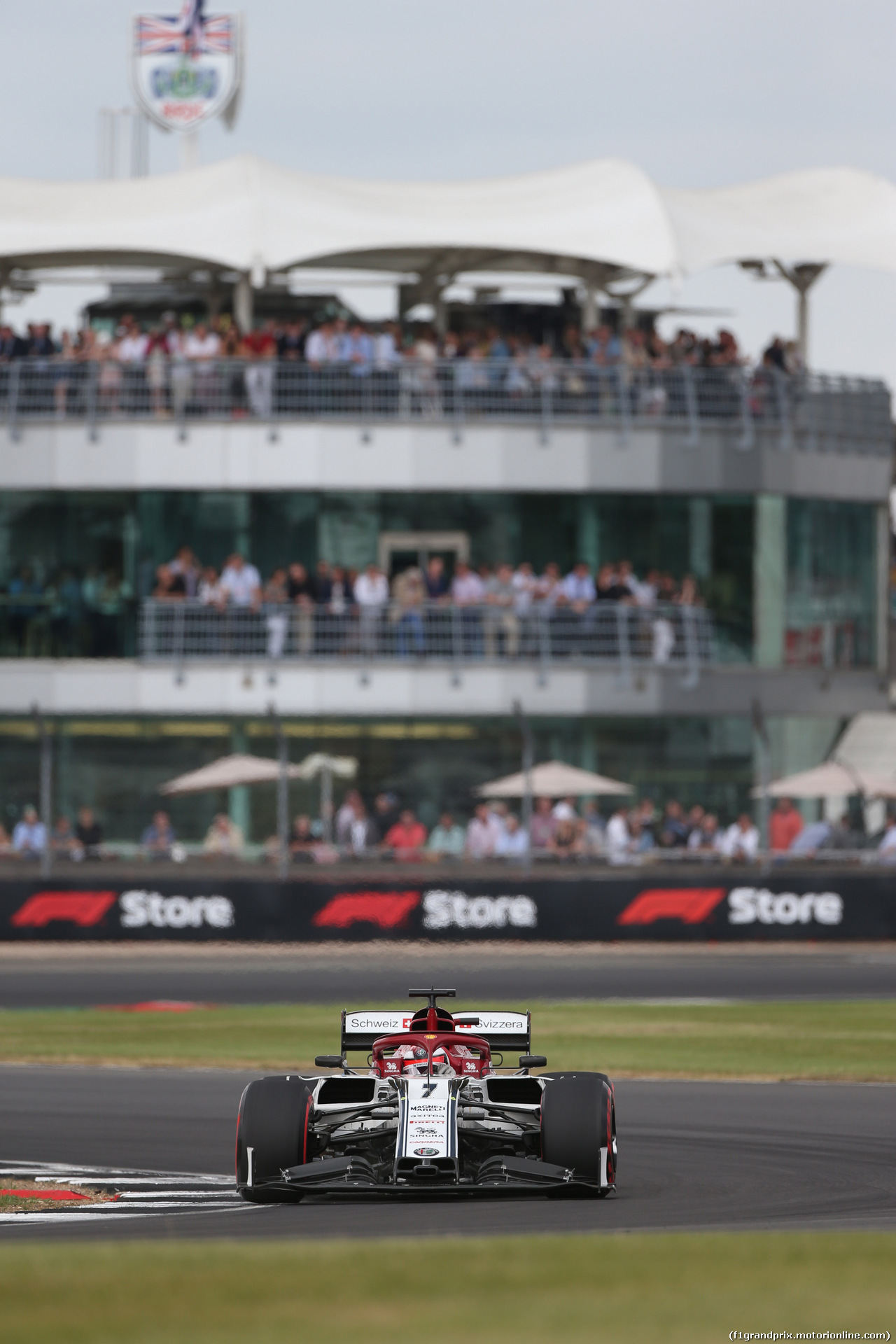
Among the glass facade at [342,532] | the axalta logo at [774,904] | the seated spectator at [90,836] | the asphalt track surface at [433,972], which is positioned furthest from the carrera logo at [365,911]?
the glass facade at [342,532]

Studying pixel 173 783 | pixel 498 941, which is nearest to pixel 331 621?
pixel 173 783

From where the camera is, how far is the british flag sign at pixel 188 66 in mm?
42938

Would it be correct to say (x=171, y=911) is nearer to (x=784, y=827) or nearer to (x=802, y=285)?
(x=784, y=827)

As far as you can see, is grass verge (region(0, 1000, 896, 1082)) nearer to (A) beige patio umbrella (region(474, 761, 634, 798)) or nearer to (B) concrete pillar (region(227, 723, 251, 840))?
(A) beige patio umbrella (region(474, 761, 634, 798))

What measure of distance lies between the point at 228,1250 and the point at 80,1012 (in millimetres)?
16655

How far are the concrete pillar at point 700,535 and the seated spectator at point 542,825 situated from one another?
7.17 meters

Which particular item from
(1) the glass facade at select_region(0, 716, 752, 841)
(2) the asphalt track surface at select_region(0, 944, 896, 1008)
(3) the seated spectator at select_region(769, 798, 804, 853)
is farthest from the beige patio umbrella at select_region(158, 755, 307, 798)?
(3) the seated spectator at select_region(769, 798, 804, 853)

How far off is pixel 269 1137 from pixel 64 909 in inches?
780

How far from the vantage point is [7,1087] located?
17.1 m

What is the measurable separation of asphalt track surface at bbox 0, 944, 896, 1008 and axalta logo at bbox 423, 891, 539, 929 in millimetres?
309

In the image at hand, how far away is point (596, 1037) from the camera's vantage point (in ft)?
70.4

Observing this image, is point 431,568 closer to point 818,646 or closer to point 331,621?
point 331,621

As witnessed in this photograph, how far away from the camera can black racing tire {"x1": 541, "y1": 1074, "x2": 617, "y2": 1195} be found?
35.5 feet

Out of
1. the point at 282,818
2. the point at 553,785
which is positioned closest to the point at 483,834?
the point at 553,785
